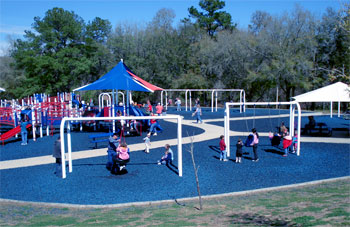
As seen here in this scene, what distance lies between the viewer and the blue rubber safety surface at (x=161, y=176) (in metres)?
9.41

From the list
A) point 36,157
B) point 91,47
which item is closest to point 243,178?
point 36,157

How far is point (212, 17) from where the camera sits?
178 feet

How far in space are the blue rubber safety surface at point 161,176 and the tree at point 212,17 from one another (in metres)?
42.0

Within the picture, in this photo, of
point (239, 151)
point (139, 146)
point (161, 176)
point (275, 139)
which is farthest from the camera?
point (139, 146)

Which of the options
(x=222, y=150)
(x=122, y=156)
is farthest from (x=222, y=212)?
(x=222, y=150)

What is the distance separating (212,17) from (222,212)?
51068 mm

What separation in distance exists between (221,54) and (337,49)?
15.1 m

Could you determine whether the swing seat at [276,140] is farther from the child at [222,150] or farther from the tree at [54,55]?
the tree at [54,55]

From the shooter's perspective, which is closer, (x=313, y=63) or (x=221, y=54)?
(x=313, y=63)

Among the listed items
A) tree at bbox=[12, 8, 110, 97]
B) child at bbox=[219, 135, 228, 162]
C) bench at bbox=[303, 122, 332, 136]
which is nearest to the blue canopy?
child at bbox=[219, 135, 228, 162]

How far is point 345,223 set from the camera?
18.1 ft

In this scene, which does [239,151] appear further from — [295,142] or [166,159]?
[295,142]

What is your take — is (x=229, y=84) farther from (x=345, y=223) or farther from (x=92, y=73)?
(x=345, y=223)

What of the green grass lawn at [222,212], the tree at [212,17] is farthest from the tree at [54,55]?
the green grass lawn at [222,212]
